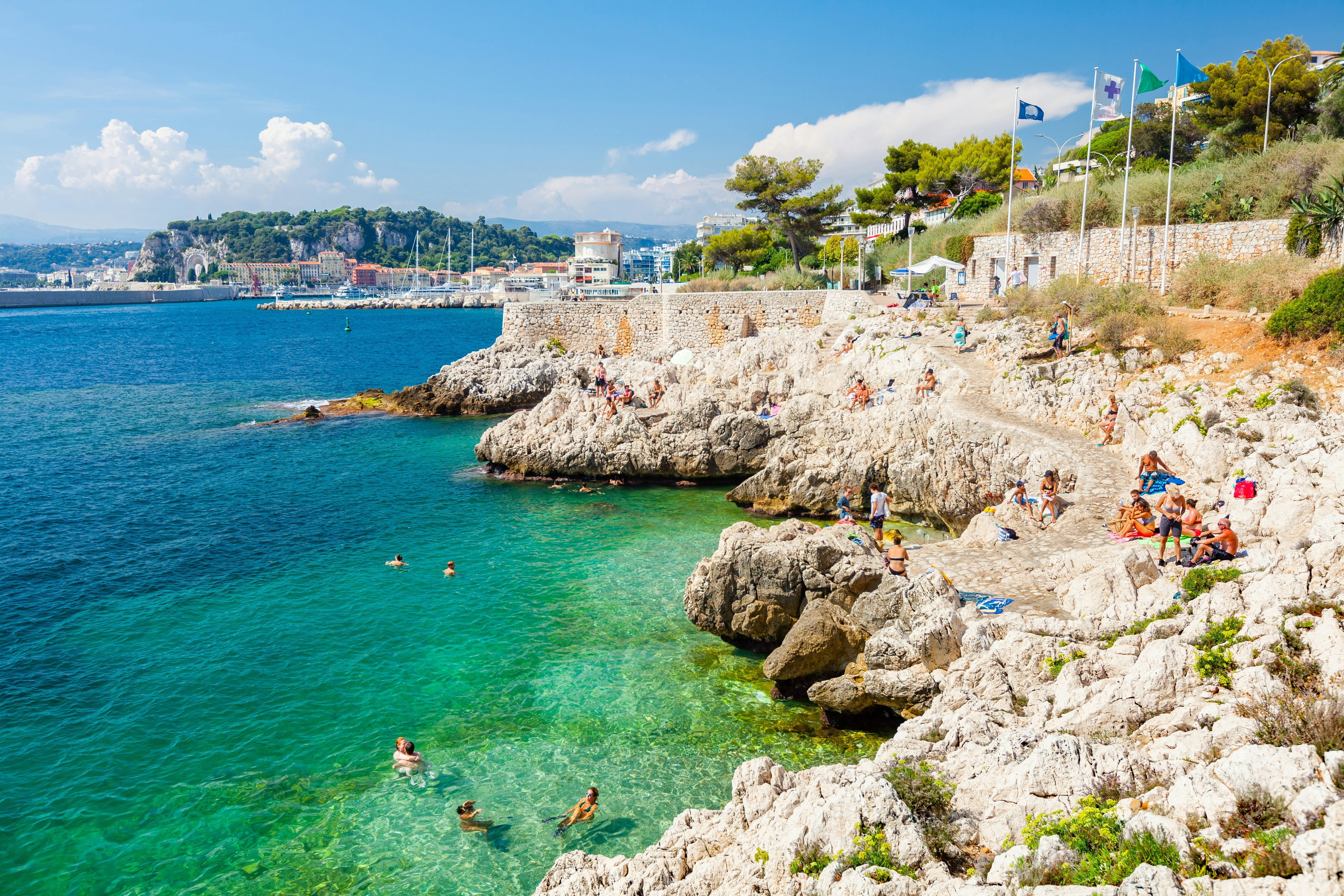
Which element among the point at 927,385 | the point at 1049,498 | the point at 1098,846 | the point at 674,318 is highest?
the point at 674,318

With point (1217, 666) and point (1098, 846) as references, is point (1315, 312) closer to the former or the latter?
point (1217, 666)

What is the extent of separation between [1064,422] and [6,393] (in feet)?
190

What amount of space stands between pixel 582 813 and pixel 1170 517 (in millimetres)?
9837

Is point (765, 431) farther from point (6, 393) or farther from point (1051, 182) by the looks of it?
point (6, 393)

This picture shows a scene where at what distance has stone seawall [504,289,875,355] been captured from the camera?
3544 centimetres

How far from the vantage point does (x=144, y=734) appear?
1191 centimetres

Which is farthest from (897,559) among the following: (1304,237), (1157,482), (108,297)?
(108,297)

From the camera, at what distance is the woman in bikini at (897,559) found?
13109 mm

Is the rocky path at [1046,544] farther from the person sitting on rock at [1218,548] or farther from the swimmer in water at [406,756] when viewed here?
the swimmer in water at [406,756]

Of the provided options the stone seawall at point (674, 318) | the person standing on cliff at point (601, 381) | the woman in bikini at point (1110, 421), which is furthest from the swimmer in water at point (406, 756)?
the stone seawall at point (674, 318)

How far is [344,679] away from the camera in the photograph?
13.5 metres

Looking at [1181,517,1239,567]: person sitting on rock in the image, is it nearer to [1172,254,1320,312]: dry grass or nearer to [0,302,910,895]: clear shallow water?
[0,302,910,895]: clear shallow water

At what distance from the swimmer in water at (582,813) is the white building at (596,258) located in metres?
124

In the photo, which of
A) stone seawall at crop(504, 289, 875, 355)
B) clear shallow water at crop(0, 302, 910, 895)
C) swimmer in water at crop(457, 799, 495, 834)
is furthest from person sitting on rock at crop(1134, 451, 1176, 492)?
stone seawall at crop(504, 289, 875, 355)
